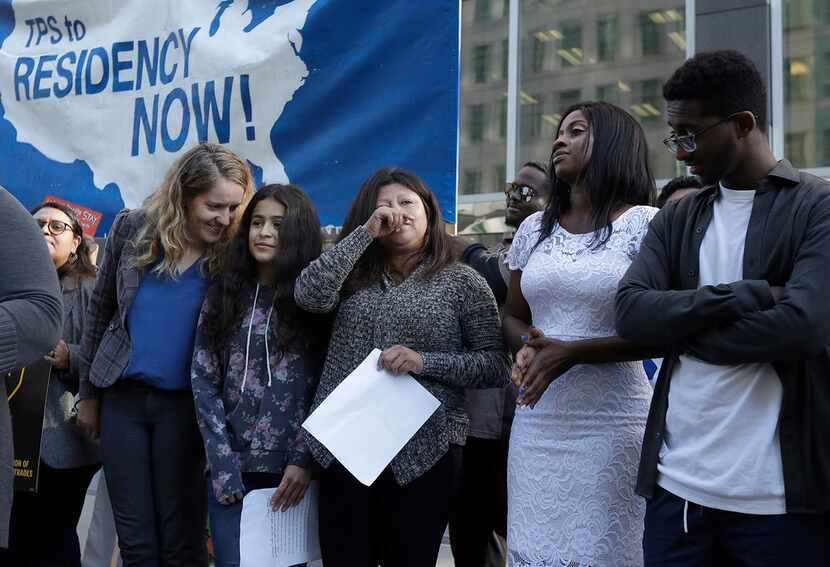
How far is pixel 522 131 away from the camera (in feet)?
28.7

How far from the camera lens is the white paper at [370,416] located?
2.99m

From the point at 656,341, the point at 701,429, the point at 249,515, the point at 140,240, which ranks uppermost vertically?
the point at 140,240

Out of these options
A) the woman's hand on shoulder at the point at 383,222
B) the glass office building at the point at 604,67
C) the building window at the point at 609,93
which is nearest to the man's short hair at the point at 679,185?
the woman's hand on shoulder at the point at 383,222

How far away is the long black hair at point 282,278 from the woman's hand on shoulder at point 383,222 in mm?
346

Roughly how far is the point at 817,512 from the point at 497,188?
6679 mm

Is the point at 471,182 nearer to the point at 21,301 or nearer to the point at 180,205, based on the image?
the point at 180,205

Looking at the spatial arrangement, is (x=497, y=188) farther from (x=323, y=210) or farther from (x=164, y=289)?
(x=164, y=289)

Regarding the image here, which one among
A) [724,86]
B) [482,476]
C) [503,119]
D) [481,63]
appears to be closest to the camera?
[724,86]

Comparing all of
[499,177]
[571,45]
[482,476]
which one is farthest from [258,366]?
[571,45]

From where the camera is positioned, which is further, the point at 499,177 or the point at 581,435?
the point at 499,177

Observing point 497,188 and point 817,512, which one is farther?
point 497,188

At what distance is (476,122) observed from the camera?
886cm

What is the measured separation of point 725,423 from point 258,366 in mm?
1662

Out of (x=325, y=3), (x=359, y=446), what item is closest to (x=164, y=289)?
(x=359, y=446)
